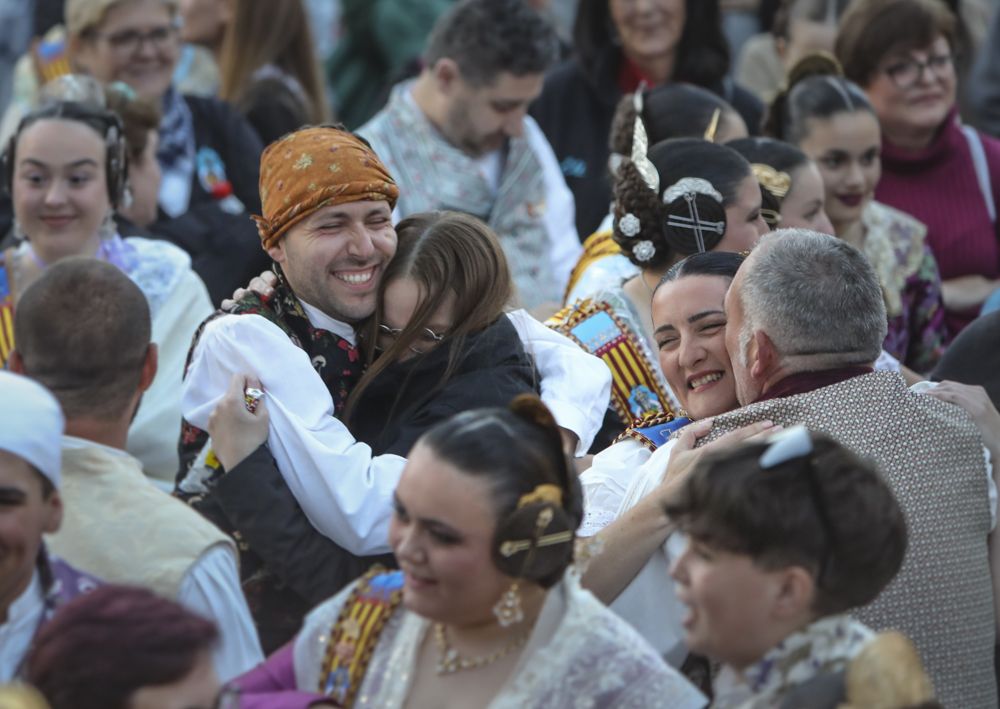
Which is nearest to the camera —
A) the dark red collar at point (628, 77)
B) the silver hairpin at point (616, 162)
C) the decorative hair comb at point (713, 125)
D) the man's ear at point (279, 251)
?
the man's ear at point (279, 251)

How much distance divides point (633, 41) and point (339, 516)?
4.01m

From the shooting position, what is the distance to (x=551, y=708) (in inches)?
113

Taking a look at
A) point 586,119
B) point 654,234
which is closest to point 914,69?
point 586,119

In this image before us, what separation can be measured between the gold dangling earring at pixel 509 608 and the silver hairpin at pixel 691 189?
1889mm

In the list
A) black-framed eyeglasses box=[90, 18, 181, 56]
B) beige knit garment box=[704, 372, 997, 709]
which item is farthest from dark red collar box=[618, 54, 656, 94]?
beige knit garment box=[704, 372, 997, 709]

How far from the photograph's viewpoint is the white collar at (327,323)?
4.01m

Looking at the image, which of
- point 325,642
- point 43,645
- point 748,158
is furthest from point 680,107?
point 43,645

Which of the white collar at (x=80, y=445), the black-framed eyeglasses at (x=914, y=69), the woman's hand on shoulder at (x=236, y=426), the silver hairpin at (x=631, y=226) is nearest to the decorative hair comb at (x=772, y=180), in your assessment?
the silver hairpin at (x=631, y=226)

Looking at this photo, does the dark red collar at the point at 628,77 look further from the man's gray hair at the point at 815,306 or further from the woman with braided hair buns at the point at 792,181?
the man's gray hair at the point at 815,306

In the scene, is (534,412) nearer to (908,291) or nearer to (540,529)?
(540,529)

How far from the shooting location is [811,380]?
3.38 metres

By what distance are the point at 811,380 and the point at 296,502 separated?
1193mm

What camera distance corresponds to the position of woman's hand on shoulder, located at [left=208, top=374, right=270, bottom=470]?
11.9 ft

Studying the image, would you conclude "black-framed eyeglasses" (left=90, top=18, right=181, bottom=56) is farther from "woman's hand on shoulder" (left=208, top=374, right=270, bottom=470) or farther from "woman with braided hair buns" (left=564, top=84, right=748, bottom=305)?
"woman's hand on shoulder" (left=208, top=374, right=270, bottom=470)
